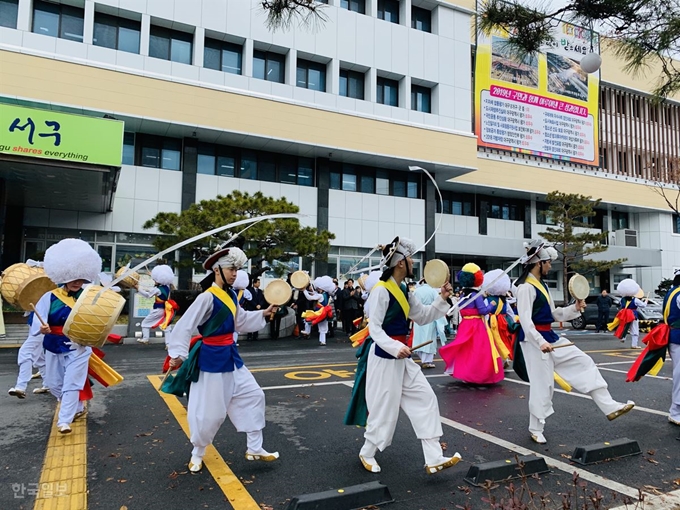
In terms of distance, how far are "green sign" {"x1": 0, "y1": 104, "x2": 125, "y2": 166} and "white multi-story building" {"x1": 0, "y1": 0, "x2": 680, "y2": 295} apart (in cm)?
16

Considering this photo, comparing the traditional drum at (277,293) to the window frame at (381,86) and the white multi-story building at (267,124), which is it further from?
the window frame at (381,86)

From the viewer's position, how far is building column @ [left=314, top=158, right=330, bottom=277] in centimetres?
2383

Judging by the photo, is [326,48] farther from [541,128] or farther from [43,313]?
[43,313]

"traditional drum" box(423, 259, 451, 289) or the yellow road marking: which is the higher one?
"traditional drum" box(423, 259, 451, 289)

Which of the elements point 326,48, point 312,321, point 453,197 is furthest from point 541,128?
point 312,321

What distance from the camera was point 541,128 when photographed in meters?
30.7

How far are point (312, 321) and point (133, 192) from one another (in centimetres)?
1049

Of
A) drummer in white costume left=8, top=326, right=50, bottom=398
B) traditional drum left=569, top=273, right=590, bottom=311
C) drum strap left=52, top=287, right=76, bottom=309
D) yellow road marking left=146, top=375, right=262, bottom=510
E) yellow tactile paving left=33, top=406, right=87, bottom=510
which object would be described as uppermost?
traditional drum left=569, top=273, right=590, bottom=311

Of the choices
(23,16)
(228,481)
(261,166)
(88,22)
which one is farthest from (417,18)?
(228,481)

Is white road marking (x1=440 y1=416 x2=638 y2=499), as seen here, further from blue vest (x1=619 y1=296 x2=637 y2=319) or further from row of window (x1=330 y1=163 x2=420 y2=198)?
row of window (x1=330 y1=163 x2=420 y2=198)

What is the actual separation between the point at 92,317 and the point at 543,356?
454cm

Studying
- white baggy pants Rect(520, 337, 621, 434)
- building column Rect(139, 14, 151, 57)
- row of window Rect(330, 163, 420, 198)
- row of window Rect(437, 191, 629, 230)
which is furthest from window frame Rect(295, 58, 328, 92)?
white baggy pants Rect(520, 337, 621, 434)

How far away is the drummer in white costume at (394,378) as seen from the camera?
4.09 m

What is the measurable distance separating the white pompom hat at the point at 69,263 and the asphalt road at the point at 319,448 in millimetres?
1676
